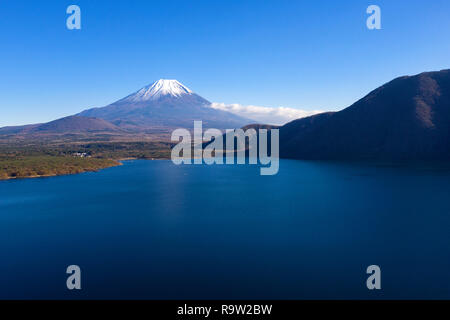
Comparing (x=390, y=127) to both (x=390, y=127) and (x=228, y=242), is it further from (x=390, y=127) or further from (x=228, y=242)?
(x=228, y=242)

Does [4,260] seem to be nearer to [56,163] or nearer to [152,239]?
[152,239]

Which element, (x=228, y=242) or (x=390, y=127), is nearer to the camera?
(x=228, y=242)

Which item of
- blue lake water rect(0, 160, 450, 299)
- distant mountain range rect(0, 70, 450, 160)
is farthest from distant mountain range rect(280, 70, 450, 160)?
blue lake water rect(0, 160, 450, 299)

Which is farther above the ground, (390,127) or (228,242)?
(390,127)

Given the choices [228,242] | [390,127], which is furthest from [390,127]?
[228,242]

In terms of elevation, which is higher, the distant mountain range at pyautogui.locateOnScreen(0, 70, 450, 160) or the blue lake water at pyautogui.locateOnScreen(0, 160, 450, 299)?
the distant mountain range at pyautogui.locateOnScreen(0, 70, 450, 160)

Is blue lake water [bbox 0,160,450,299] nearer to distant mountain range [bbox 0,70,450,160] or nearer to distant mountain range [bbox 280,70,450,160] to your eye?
distant mountain range [bbox 280,70,450,160]
